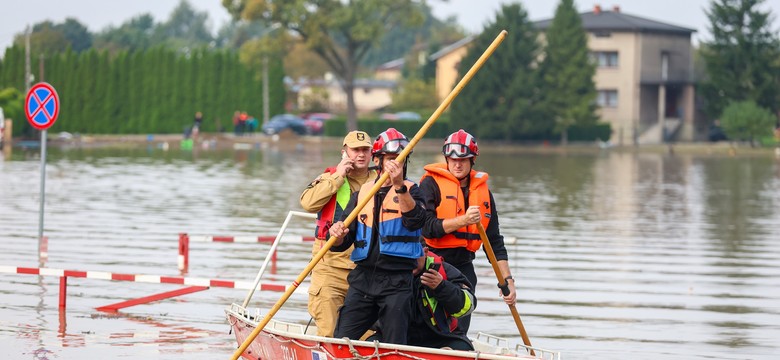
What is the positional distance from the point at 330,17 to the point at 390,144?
3007 inches

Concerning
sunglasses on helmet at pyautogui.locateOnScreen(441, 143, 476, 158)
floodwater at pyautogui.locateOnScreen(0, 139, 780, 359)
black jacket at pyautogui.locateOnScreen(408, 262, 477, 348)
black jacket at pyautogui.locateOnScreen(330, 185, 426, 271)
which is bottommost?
floodwater at pyautogui.locateOnScreen(0, 139, 780, 359)

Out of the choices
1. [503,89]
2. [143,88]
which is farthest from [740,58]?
[143,88]

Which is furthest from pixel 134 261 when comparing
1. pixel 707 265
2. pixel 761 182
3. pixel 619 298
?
pixel 761 182

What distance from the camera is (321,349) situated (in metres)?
9.58

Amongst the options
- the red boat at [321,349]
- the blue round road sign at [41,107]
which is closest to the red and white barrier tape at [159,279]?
the red boat at [321,349]

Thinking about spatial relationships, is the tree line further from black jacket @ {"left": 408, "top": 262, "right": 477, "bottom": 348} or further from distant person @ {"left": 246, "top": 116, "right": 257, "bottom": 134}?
black jacket @ {"left": 408, "top": 262, "right": 477, "bottom": 348}

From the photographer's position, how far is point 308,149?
2643 inches

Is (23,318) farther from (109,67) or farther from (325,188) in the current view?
(109,67)

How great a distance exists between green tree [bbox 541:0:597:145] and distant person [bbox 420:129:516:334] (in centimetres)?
6770

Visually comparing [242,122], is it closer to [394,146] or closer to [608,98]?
[608,98]

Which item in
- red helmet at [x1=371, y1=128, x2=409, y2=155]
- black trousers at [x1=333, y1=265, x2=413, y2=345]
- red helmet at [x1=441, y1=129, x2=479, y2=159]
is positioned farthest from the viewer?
red helmet at [x1=441, y1=129, x2=479, y2=159]

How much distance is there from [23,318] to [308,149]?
53.6m

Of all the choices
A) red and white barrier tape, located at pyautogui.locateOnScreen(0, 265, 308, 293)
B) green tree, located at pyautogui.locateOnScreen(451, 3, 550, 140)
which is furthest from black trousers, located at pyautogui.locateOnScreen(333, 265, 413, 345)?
green tree, located at pyautogui.locateOnScreen(451, 3, 550, 140)

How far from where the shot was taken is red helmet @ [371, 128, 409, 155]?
903cm
